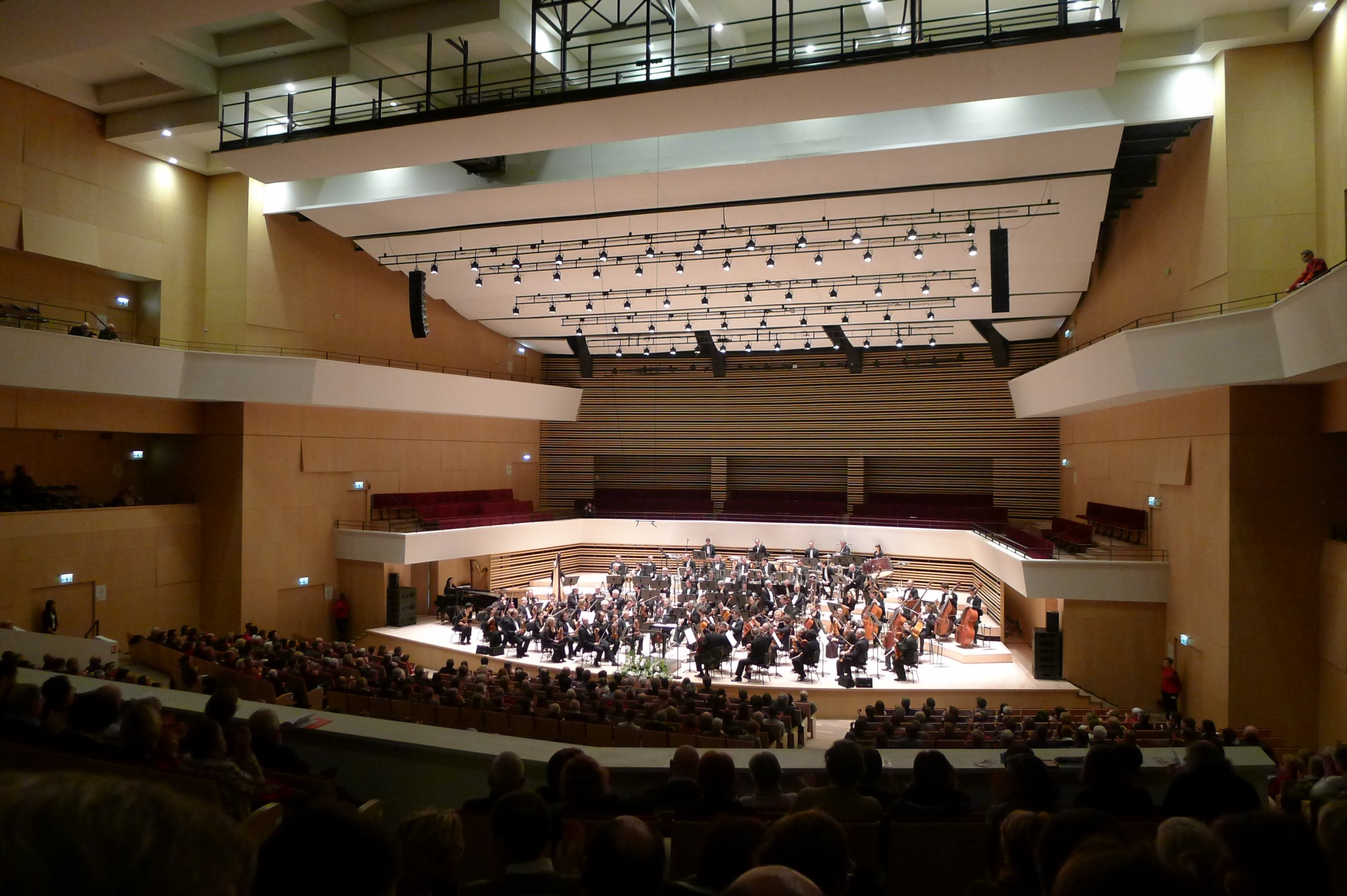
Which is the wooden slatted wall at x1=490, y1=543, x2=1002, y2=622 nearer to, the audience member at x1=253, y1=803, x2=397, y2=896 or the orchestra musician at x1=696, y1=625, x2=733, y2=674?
the orchestra musician at x1=696, y1=625, x2=733, y2=674

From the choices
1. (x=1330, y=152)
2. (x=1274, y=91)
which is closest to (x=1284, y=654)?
(x=1330, y=152)

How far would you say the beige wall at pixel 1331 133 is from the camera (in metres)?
9.88

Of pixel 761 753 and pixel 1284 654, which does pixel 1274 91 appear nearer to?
pixel 1284 654

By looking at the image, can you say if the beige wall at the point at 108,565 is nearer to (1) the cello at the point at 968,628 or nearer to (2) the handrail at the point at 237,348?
(2) the handrail at the point at 237,348

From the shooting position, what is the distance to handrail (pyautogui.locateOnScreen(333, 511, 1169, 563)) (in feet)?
44.7

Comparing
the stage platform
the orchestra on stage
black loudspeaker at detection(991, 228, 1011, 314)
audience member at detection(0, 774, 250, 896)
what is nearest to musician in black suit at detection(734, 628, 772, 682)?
the orchestra on stage

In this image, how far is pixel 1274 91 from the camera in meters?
10.9

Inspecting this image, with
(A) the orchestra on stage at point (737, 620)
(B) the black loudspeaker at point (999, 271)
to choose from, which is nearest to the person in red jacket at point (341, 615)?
(A) the orchestra on stage at point (737, 620)

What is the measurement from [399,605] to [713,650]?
806cm

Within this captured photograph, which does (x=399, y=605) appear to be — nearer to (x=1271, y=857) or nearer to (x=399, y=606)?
(x=399, y=606)

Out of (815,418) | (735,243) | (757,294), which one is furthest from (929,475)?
(735,243)

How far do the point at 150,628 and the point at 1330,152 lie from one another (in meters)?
20.0

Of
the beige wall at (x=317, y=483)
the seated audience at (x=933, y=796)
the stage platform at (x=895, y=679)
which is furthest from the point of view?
the beige wall at (x=317, y=483)

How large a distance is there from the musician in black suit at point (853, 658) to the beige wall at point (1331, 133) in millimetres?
8150
